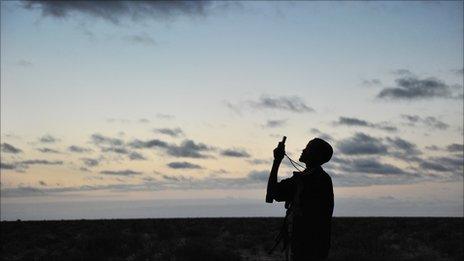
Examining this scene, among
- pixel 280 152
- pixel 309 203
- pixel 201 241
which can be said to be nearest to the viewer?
pixel 280 152

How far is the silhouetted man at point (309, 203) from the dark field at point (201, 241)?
1897 cm

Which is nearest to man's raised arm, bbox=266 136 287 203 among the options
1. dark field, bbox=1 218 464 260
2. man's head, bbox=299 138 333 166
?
man's head, bbox=299 138 333 166

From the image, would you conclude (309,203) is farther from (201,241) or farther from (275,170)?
(201,241)

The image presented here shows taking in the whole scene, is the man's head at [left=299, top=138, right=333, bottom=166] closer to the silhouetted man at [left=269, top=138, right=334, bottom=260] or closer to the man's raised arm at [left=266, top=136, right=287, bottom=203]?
the silhouetted man at [left=269, top=138, right=334, bottom=260]

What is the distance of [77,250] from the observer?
27.5 metres

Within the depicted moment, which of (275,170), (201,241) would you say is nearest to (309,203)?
(275,170)

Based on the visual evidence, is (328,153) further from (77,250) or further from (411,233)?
(411,233)

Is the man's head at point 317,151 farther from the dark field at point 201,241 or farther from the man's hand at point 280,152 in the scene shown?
the dark field at point 201,241

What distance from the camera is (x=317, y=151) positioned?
6.02 m

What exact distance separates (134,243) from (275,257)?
24.3 ft

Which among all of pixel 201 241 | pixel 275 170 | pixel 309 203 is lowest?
pixel 201 241

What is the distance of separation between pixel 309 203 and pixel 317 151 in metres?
0.52

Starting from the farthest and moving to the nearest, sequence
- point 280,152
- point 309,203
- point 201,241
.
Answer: point 201,241 < point 309,203 < point 280,152

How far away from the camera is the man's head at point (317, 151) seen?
6.02 meters
